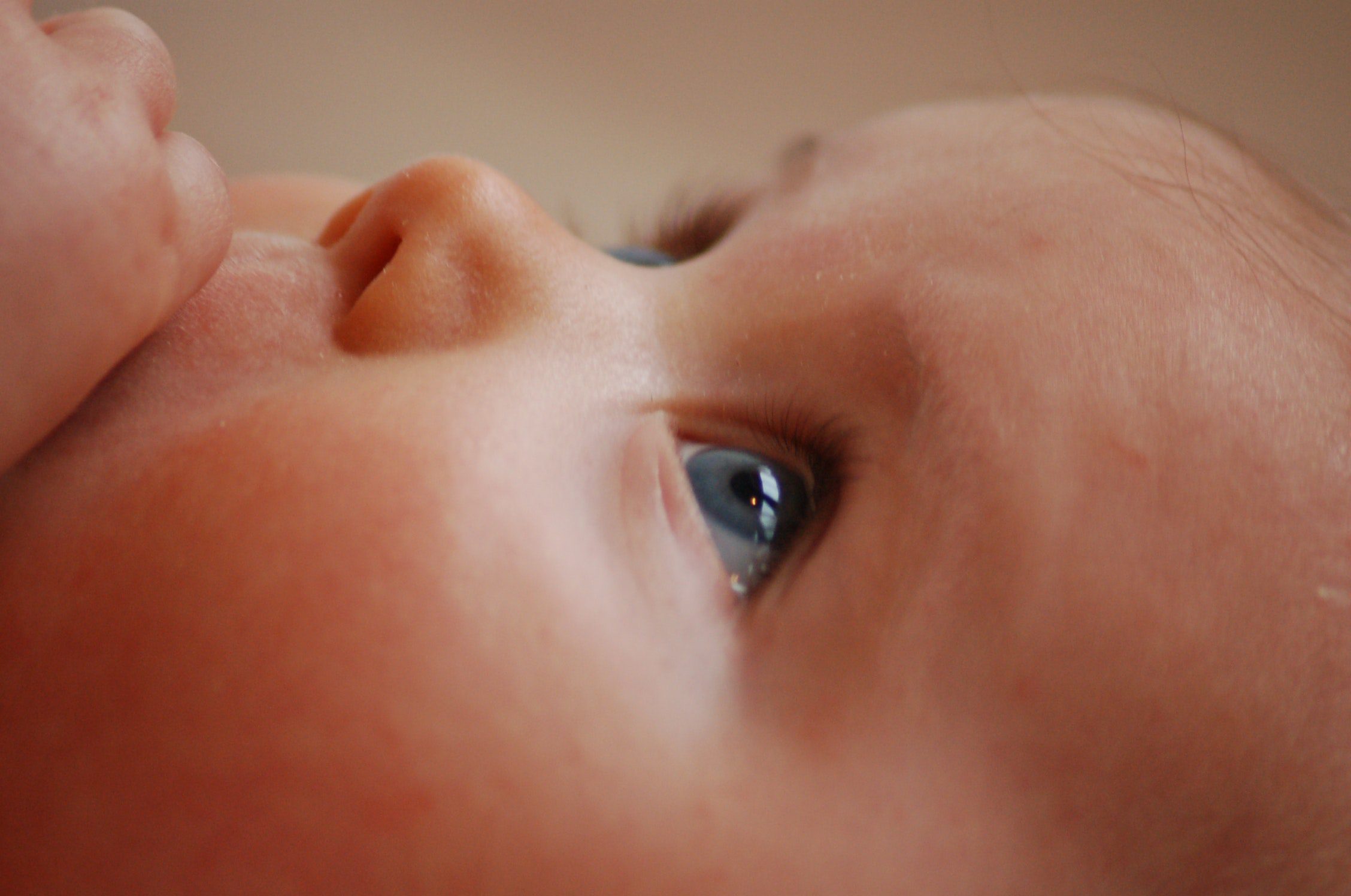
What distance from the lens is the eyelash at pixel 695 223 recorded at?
0.56 metres

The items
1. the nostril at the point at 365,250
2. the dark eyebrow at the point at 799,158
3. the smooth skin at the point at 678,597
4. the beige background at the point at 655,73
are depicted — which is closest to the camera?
the smooth skin at the point at 678,597

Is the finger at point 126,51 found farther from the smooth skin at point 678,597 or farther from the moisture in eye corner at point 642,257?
the moisture in eye corner at point 642,257

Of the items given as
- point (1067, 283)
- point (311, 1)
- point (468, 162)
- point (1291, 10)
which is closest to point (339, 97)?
point (311, 1)

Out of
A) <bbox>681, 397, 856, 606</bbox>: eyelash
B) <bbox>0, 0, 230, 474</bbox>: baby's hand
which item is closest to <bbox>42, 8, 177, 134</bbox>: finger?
<bbox>0, 0, 230, 474</bbox>: baby's hand

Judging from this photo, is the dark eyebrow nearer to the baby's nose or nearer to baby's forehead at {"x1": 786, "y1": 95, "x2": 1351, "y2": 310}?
baby's forehead at {"x1": 786, "y1": 95, "x2": 1351, "y2": 310}

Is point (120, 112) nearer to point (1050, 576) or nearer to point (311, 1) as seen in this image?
point (1050, 576)

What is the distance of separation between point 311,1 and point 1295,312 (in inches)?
33.0

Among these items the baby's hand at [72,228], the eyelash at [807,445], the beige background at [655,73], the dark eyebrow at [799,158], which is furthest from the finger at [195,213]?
the beige background at [655,73]

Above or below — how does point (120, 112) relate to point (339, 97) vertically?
above

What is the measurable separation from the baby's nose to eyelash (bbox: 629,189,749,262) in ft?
0.52

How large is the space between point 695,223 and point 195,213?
0.31 metres

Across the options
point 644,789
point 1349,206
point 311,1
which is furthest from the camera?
point 311,1

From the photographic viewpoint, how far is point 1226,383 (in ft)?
1.10

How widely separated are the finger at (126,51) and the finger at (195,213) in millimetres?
12
